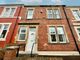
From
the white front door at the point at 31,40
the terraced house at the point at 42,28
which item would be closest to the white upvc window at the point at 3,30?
the terraced house at the point at 42,28

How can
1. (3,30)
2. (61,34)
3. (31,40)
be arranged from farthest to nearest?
(3,30) < (61,34) < (31,40)

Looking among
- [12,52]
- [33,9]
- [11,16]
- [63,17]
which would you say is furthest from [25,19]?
[12,52]

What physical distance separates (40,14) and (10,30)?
463 centimetres

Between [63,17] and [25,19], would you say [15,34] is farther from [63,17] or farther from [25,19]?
[63,17]

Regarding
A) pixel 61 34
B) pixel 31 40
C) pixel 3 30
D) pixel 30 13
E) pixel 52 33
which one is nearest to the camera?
pixel 31 40

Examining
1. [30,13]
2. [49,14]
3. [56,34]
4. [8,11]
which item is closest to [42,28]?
[56,34]

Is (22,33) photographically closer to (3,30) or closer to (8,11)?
(3,30)

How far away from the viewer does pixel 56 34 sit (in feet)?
42.7

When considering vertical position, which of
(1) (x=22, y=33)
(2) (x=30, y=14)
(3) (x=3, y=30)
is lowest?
(1) (x=22, y=33)

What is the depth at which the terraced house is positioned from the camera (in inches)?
445

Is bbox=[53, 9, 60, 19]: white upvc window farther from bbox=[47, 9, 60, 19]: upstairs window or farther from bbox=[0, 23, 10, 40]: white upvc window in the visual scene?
bbox=[0, 23, 10, 40]: white upvc window

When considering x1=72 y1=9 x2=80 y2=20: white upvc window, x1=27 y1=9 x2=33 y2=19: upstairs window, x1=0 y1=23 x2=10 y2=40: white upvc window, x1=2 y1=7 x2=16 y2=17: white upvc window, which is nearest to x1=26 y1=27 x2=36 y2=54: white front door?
x1=27 y1=9 x2=33 y2=19: upstairs window

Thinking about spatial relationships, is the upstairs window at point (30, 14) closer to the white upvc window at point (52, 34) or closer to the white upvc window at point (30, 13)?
the white upvc window at point (30, 13)

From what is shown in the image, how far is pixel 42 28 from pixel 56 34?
1648 millimetres
